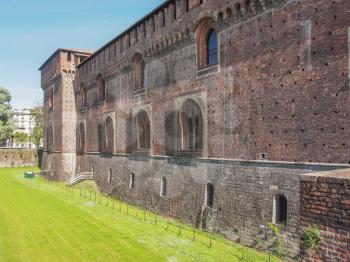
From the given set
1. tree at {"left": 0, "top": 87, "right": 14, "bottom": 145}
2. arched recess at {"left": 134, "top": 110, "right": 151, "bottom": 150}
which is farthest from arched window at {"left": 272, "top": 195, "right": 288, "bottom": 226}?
tree at {"left": 0, "top": 87, "right": 14, "bottom": 145}

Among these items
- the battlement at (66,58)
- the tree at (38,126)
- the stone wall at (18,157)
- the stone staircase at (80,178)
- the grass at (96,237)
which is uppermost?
the battlement at (66,58)

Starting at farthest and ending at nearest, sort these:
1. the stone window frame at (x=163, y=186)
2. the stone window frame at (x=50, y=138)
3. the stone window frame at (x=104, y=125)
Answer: the stone window frame at (x=50, y=138) → the stone window frame at (x=104, y=125) → the stone window frame at (x=163, y=186)

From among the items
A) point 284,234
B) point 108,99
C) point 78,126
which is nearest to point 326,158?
point 284,234

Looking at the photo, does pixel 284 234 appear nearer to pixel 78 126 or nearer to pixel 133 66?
pixel 133 66

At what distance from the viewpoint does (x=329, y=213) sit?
566 cm

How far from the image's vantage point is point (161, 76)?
19594mm

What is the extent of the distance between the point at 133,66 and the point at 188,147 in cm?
782

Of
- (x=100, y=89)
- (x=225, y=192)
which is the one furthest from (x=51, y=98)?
(x=225, y=192)

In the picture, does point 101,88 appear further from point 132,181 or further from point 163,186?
point 163,186

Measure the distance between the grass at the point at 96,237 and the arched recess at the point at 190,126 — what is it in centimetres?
366

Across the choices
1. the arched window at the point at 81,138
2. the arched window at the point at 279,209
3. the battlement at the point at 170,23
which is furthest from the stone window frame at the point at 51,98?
the arched window at the point at 279,209

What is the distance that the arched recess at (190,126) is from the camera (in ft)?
54.6

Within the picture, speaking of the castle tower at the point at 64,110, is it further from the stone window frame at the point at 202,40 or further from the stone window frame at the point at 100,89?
the stone window frame at the point at 202,40

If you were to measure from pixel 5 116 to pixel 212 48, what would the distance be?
180 feet
